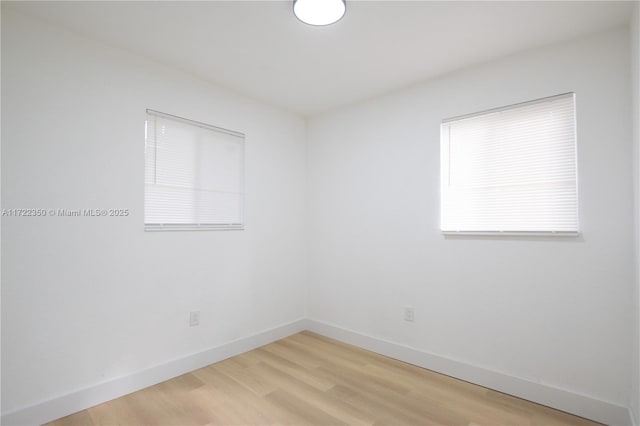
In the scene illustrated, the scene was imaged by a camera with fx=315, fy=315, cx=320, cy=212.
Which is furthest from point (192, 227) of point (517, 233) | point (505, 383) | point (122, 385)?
point (505, 383)

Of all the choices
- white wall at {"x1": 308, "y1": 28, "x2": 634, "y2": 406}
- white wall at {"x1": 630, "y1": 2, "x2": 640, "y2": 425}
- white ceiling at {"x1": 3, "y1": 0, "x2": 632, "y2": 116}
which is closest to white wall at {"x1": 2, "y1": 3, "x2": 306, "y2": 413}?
white ceiling at {"x1": 3, "y1": 0, "x2": 632, "y2": 116}

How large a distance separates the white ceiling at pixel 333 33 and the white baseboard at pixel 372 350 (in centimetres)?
250

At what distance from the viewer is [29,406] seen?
197 cm

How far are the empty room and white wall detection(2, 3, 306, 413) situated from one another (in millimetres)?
14

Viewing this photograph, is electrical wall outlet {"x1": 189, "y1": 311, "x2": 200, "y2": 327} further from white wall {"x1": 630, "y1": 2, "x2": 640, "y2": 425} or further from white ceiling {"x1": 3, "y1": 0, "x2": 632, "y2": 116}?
white wall {"x1": 630, "y1": 2, "x2": 640, "y2": 425}

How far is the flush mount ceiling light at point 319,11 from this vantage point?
6.22 ft

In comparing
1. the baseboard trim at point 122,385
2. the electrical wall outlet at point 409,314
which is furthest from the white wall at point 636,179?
the baseboard trim at point 122,385

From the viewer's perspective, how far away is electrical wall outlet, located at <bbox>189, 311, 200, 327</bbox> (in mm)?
2795

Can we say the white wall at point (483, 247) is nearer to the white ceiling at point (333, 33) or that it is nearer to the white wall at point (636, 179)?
the white wall at point (636, 179)

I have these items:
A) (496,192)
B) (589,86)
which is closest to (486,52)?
(589,86)

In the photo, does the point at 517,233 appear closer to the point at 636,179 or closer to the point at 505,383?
the point at 636,179

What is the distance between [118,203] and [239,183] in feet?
3.80

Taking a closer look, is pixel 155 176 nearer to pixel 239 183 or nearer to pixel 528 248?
pixel 239 183

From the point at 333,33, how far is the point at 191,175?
67.9 inches
